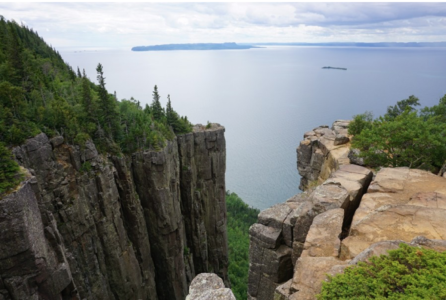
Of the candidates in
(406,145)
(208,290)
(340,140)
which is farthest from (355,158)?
(208,290)

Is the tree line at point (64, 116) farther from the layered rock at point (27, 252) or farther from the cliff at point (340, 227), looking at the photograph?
the cliff at point (340, 227)

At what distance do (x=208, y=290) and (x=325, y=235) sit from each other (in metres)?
6.07

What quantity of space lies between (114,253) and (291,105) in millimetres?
166893

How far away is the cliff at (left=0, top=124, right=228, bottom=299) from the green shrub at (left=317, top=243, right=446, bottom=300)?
69.2 ft

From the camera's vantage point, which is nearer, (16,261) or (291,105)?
(16,261)

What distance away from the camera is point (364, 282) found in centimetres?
794

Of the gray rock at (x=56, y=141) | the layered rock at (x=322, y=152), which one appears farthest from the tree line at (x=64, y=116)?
the layered rock at (x=322, y=152)

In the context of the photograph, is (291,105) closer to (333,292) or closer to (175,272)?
(175,272)

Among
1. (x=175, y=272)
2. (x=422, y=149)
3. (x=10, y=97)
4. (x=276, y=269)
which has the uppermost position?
(x=10, y=97)

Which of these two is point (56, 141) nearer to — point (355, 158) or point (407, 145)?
point (355, 158)

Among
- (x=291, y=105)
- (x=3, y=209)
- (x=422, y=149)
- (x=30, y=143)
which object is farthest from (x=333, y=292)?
(x=291, y=105)

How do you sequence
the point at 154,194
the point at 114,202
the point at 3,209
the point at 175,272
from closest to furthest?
the point at 3,209 < the point at 114,202 < the point at 154,194 < the point at 175,272

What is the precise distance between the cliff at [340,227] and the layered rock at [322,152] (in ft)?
24.7

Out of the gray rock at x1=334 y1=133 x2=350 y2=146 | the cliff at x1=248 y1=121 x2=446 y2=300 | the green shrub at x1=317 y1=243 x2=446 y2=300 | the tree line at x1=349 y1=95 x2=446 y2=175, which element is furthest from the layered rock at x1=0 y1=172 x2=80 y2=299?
the gray rock at x1=334 y1=133 x2=350 y2=146
